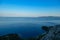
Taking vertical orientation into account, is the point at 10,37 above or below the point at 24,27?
below

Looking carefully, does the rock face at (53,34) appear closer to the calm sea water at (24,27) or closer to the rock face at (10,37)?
the calm sea water at (24,27)

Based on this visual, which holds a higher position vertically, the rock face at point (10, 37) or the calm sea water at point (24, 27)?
the calm sea water at point (24, 27)

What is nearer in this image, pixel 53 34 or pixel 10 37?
pixel 10 37

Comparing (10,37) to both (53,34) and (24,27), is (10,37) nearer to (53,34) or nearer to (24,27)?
Answer: (24,27)

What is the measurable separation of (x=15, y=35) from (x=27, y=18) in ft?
0.92

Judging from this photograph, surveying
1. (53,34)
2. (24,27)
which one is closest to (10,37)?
(24,27)

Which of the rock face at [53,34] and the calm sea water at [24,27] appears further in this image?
the rock face at [53,34]

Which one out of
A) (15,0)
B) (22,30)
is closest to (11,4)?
(15,0)

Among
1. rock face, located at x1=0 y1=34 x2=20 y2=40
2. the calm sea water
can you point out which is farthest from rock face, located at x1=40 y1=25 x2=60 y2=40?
rock face, located at x1=0 y1=34 x2=20 y2=40

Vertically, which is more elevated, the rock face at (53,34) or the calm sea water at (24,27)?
the calm sea water at (24,27)

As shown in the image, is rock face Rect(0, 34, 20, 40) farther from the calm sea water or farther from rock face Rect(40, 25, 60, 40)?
rock face Rect(40, 25, 60, 40)

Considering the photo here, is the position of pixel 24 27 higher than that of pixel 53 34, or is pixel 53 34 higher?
pixel 24 27

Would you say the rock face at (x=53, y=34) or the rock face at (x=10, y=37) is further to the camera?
the rock face at (x=53, y=34)

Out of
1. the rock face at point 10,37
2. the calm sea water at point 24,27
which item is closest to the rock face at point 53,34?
the calm sea water at point 24,27
